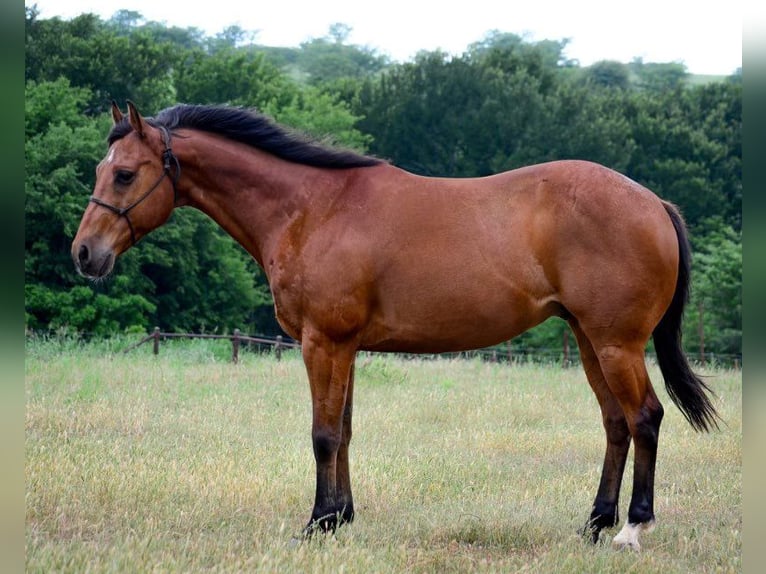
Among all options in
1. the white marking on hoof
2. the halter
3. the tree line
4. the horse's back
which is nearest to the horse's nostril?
the halter

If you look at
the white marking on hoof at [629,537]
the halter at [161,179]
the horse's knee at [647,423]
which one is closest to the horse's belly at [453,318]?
the horse's knee at [647,423]

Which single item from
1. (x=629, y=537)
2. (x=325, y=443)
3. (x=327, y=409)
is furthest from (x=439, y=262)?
(x=629, y=537)

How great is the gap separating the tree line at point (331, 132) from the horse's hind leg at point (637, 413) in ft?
74.0

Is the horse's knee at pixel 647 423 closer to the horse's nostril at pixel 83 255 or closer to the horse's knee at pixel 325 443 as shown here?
the horse's knee at pixel 325 443

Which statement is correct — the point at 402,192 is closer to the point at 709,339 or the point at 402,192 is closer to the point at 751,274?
the point at 751,274

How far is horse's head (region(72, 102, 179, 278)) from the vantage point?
18.6ft

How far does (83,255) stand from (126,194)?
21.6 inches

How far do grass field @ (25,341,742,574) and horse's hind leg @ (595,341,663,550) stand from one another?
18 cm

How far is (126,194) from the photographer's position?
582cm

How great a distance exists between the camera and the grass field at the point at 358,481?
16.5 feet

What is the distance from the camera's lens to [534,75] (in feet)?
139

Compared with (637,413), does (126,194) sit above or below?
above

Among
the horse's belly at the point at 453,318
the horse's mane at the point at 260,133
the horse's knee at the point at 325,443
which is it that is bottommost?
the horse's knee at the point at 325,443

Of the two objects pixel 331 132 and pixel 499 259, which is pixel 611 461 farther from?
pixel 331 132
